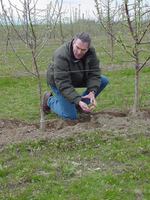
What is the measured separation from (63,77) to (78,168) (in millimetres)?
1896

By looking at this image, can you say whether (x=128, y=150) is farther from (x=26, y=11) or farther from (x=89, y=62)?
(x=26, y=11)

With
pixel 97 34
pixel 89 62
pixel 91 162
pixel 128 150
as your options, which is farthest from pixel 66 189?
pixel 97 34

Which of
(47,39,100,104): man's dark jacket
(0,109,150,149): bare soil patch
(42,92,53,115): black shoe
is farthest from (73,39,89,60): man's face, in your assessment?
(42,92,53,115): black shoe

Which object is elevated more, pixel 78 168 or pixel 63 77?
pixel 63 77

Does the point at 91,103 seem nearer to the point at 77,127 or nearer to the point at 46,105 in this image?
the point at 77,127

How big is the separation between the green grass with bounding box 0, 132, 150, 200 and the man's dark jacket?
90 centimetres

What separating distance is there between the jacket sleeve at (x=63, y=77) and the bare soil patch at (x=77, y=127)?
1.41ft

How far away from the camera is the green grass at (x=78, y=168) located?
170 inches

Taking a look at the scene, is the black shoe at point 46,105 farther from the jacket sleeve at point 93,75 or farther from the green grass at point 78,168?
the green grass at point 78,168

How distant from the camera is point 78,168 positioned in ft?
16.0

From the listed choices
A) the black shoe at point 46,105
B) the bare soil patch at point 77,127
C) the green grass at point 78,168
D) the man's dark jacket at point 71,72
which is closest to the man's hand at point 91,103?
the man's dark jacket at point 71,72

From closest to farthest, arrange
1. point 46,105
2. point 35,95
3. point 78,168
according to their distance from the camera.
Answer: point 78,168, point 46,105, point 35,95

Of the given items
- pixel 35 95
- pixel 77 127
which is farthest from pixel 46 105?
pixel 35 95

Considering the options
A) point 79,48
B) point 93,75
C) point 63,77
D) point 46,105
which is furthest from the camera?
point 46,105
